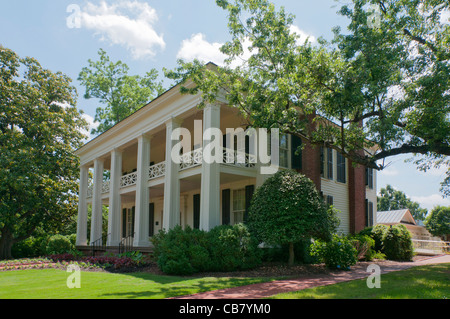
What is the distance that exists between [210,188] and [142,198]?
18.8ft

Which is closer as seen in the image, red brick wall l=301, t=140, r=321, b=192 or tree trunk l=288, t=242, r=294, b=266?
tree trunk l=288, t=242, r=294, b=266

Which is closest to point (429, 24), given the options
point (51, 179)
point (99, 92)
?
point (51, 179)

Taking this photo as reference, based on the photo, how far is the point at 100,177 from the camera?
78.4 ft

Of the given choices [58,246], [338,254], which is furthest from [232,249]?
[58,246]

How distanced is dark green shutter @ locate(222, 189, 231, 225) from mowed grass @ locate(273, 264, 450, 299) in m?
8.18

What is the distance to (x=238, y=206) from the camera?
681 inches

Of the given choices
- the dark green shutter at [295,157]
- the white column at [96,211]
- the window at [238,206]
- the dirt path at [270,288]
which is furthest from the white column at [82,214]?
the dirt path at [270,288]

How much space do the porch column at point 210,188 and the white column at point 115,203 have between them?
8.52 meters

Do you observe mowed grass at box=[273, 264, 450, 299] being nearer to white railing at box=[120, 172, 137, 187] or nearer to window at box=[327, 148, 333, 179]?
window at box=[327, 148, 333, 179]

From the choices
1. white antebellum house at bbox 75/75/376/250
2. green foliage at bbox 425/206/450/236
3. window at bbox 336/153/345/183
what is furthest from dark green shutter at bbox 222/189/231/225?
green foliage at bbox 425/206/450/236

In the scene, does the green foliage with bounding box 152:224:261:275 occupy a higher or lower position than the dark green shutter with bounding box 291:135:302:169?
lower

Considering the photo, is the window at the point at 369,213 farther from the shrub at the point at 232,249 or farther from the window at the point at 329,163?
the shrub at the point at 232,249

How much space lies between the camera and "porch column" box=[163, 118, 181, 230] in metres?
15.8
